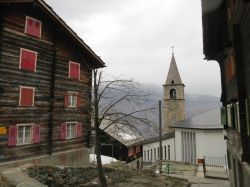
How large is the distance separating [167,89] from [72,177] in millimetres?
37765

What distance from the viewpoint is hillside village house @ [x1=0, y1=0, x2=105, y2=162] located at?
1708 centimetres

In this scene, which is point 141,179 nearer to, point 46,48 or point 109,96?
point 109,96

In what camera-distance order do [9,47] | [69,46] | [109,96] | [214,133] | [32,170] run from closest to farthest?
[32,170] → [109,96] → [9,47] → [69,46] → [214,133]

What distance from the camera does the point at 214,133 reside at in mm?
32781

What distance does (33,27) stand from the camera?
63.0 ft

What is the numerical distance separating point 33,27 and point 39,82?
3616mm

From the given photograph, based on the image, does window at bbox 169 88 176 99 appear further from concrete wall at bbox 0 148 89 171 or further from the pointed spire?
concrete wall at bbox 0 148 89 171

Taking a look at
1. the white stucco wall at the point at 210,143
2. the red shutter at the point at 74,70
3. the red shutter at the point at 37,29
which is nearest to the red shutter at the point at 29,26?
the red shutter at the point at 37,29

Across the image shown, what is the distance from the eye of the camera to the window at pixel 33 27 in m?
18.7

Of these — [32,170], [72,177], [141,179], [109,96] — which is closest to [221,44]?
[109,96]

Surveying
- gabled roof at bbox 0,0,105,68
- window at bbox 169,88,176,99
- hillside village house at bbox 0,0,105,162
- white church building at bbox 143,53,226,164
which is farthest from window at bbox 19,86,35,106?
window at bbox 169,88,176,99

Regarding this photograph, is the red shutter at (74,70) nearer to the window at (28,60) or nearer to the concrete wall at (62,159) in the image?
the window at (28,60)

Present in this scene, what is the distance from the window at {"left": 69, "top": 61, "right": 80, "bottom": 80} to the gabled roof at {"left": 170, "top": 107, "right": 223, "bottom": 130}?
1672cm

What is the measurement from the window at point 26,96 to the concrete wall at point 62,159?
350 centimetres
